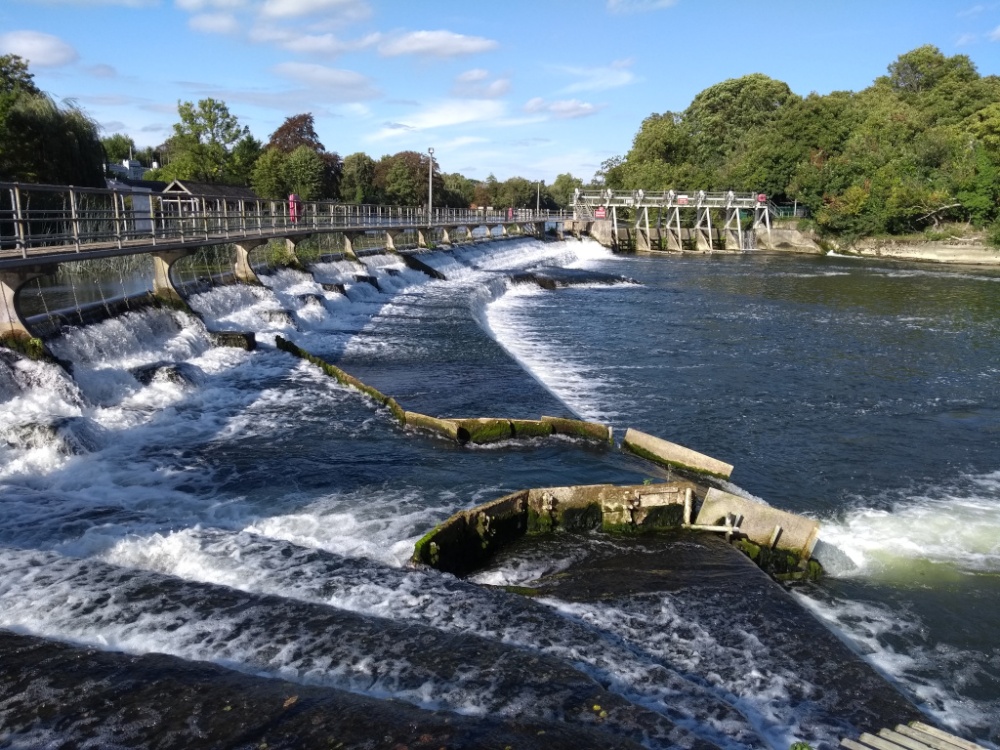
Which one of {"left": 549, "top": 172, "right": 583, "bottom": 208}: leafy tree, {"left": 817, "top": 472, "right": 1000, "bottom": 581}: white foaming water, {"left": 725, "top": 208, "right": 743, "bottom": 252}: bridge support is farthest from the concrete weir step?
{"left": 549, "top": 172, "right": 583, "bottom": 208}: leafy tree

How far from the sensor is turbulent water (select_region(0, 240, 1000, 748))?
642cm

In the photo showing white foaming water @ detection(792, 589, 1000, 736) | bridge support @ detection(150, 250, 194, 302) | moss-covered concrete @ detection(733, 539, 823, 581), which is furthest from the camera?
bridge support @ detection(150, 250, 194, 302)

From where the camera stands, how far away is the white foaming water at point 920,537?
9.73 metres

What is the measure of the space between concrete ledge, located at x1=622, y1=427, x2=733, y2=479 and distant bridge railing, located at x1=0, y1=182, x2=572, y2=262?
38.5ft

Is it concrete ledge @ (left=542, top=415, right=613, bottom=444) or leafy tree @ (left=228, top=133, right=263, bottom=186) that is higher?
leafy tree @ (left=228, top=133, right=263, bottom=186)

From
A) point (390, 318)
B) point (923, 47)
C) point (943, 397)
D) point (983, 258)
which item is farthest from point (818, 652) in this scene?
point (923, 47)

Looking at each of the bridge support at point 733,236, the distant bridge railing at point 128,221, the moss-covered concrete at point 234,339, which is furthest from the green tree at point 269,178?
the moss-covered concrete at point 234,339

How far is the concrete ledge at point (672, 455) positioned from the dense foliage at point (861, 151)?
218ft

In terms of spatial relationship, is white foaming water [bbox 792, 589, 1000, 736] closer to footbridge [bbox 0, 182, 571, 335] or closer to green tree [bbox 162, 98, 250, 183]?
footbridge [bbox 0, 182, 571, 335]

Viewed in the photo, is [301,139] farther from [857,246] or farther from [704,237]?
[857,246]

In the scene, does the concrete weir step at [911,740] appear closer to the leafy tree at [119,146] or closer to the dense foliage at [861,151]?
the dense foliage at [861,151]

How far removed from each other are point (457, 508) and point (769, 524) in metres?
4.24

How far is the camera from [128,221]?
99.5 feet

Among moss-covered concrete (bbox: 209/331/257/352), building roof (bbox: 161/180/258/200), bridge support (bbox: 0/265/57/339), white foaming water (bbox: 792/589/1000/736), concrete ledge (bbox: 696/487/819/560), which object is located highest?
building roof (bbox: 161/180/258/200)
